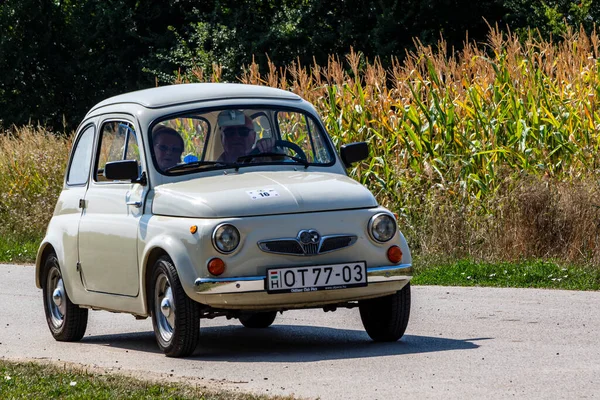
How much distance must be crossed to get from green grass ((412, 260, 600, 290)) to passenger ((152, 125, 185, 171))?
15.4 ft

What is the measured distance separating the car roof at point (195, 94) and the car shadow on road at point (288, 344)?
1919 mm

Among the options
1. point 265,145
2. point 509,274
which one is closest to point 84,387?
point 265,145

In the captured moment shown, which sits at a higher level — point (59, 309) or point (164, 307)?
point (164, 307)

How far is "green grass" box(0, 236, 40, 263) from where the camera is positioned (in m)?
19.7

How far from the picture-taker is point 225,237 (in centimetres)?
856

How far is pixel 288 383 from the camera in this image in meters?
7.58

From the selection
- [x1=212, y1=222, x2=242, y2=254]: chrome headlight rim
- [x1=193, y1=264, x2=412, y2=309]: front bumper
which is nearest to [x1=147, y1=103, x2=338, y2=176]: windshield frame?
[x1=212, y1=222, x2=242, y2=254]: chrome headlight rim

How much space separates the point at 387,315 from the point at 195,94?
2348 millimetres

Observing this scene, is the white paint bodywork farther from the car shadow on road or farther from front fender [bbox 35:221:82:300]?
the car shadow on road

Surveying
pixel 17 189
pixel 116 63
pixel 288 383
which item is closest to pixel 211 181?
pixel 288 383

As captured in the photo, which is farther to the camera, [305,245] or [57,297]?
[57,297]

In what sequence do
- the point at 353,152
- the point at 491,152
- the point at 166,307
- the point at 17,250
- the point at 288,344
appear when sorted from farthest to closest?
1. the point at 17,250
2. the point at 491,152
3. the point at 353,152
4. the point at 288,344
5. the point at 166,307

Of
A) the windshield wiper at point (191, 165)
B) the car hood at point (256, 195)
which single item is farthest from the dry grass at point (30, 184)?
the car hood at point (256, 195)

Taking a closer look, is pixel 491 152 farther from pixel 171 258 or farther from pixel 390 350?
pixel 171 258
